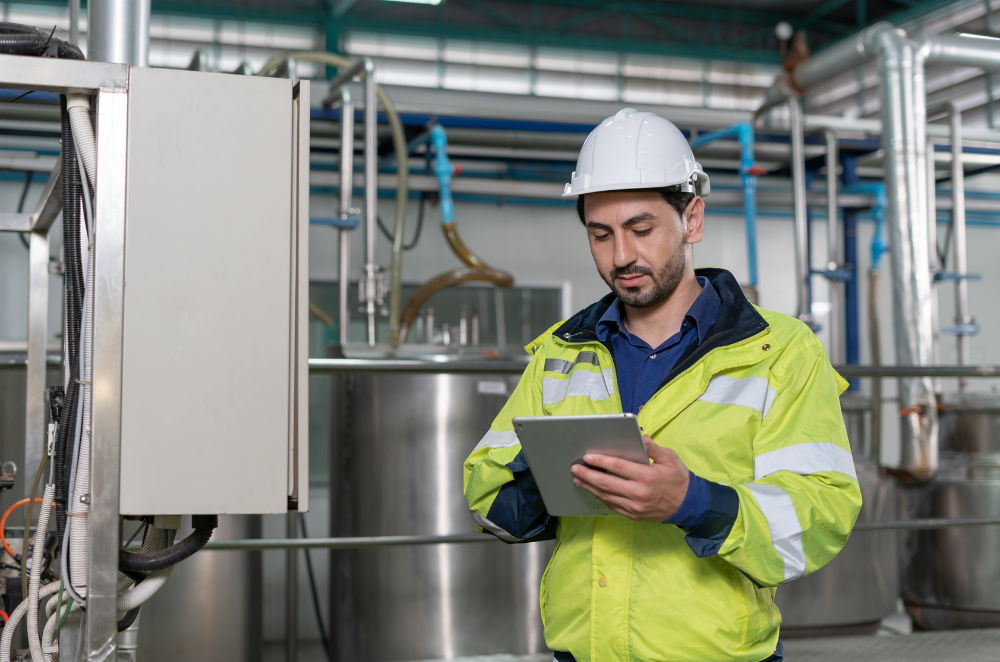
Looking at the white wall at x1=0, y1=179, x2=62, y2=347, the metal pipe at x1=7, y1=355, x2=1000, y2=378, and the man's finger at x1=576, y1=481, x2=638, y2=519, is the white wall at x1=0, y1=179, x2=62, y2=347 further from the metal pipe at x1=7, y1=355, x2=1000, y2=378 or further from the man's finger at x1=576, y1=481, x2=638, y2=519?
the man's finger at x1=576, y1=481, x2=638, y2=519

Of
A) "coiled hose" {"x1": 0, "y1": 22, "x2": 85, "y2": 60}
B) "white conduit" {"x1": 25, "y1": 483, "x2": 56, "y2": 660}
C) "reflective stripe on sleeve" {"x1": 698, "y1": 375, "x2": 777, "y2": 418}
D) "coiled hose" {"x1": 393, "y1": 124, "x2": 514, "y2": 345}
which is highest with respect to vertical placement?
"coiled hose" {"x1": 393, "y1": 124, "x2": 514, "y2": 345}

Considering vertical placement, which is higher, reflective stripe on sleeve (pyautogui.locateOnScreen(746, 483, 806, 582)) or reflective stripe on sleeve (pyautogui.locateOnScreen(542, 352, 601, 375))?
reflective stripe on sleeve (pyautogui.locateOnScreen(542, 352, 601, 375))

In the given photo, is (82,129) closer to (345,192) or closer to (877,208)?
(345,192)

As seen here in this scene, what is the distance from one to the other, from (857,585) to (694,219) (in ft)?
6.92

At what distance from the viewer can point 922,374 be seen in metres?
1.95

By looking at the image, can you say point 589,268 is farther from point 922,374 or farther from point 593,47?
point 922,374

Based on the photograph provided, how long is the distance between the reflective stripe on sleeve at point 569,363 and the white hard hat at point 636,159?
0.69 ft

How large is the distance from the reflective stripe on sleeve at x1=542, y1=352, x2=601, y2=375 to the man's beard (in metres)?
0.08

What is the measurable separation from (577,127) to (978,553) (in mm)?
2367

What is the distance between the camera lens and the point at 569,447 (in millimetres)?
868

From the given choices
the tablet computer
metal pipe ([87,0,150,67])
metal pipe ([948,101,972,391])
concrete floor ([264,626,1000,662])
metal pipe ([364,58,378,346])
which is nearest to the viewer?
the tablet computer

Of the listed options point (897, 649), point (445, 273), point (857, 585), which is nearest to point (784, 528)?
point (897, 649)

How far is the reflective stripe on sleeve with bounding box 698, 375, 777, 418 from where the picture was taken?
3.07 feet

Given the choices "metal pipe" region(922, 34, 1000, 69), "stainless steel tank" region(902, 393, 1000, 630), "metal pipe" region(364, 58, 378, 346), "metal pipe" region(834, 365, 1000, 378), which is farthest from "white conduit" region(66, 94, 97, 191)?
"metal pipe" region(922, 34, 1000, 69)
